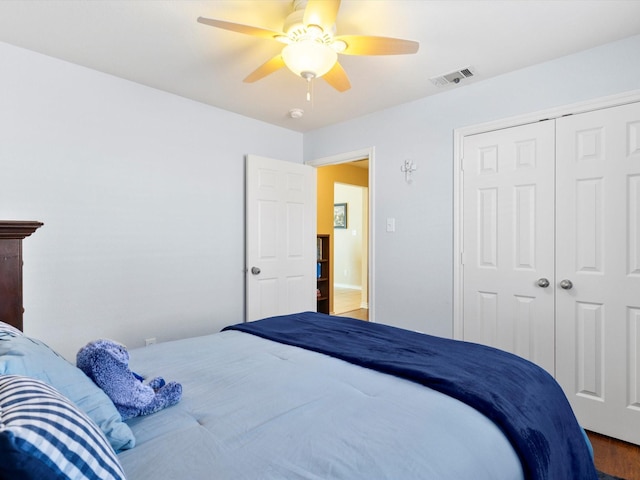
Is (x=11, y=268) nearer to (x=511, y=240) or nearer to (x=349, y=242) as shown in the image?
(x=511, y=240)

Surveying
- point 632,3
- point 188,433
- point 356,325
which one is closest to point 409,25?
point 632,3

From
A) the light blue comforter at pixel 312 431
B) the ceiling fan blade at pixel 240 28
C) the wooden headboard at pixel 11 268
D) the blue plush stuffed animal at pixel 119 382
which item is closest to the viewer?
the light blue comforter at pixel 312 431

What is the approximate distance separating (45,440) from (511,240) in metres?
2.75

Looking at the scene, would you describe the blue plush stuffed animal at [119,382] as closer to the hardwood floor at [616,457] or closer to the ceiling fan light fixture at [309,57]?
the ceiling fan light fixture at [309,57]

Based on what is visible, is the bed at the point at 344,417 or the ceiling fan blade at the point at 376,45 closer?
the bed at the point at 344,417

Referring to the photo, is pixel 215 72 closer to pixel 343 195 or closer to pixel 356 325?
pixel 356 325

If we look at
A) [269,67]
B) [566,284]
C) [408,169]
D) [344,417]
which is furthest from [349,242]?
[344,417]

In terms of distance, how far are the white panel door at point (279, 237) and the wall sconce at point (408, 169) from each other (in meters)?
1.14

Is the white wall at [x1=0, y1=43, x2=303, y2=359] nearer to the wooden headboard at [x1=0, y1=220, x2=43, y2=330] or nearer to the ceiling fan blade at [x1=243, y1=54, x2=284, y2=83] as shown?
the wooden headboard at [x1=0, y1=220, x2=43, y2=330]

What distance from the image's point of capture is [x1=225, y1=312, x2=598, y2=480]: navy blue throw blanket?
1.09m

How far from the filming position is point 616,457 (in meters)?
2.05

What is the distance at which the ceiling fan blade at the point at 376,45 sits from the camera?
1.75 m

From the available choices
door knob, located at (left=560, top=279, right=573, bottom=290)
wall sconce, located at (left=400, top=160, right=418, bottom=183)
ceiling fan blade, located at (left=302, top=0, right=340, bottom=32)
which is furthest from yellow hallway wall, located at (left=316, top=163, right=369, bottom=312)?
ceiling fan blade, located at (left=302, top=0, right=340, bottom=32)

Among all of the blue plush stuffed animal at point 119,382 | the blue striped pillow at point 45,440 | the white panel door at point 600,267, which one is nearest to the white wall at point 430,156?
the white panel door at point 600,267
